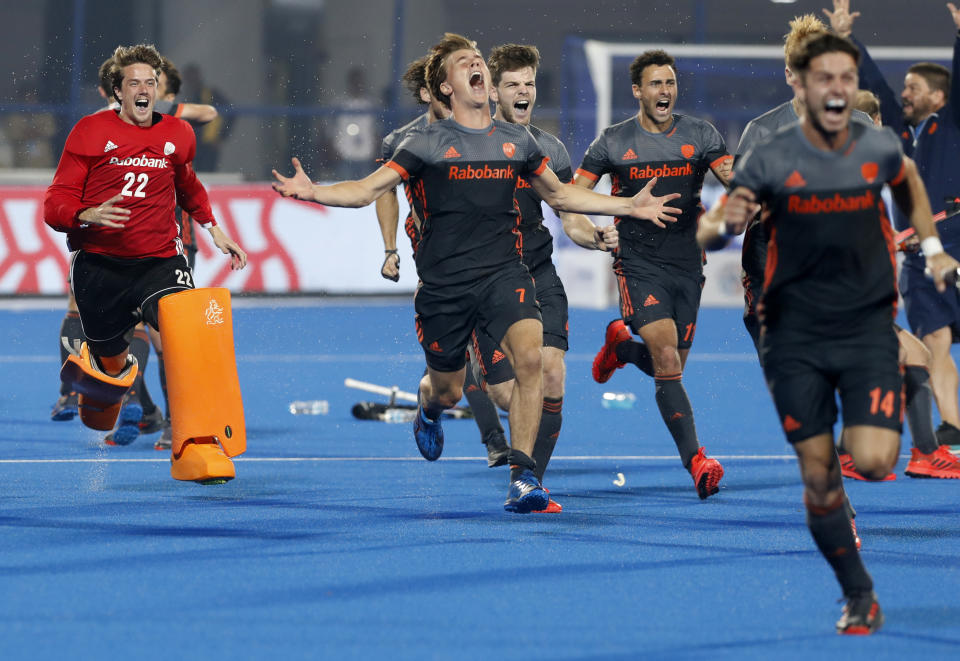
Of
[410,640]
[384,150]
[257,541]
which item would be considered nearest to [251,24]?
[384,150]

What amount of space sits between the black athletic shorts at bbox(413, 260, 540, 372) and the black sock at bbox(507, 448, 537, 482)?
0.53 meters

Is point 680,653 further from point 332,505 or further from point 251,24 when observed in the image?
point 251,24

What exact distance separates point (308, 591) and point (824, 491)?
171cm

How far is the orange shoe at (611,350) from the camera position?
27.1 ft

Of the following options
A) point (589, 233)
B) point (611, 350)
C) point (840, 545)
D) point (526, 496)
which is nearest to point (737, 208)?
point (840, 545)

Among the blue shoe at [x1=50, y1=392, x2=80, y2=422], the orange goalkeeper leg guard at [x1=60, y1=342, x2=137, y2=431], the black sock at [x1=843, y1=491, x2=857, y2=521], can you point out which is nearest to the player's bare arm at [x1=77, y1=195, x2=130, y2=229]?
the orange goalkeeper leg guard at [x1=60, y1=342, x2=137, y2=431]

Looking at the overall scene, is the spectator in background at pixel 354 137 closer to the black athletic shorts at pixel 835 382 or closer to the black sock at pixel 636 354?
the black sock at pixel 636 354

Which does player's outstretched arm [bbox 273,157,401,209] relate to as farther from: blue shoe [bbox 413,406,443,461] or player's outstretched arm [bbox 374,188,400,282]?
blue shoe [bbox 413,406,443,461]

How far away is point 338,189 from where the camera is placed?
6.61 metres

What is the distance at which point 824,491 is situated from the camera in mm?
4762

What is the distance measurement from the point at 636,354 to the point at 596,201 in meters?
1.34

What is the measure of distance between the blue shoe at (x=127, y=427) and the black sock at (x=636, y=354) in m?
2.94

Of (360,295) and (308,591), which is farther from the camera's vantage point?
(360,295)

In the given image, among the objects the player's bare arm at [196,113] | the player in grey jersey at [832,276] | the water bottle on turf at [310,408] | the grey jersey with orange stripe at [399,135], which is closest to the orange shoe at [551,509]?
the grey jersey with orange stripe at [399,135]
